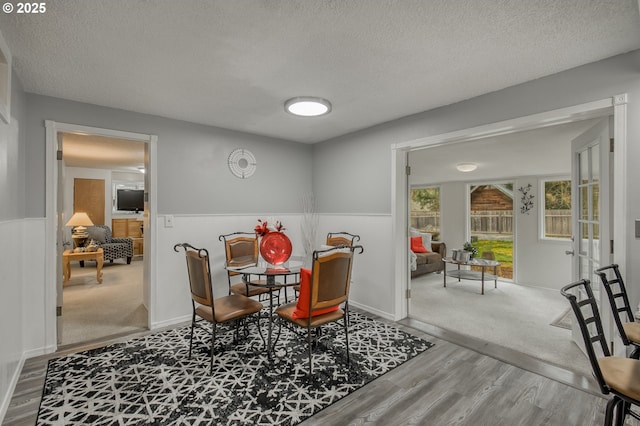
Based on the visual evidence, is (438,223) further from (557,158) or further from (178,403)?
(178,403)

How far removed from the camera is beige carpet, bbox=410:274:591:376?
2.81 meters

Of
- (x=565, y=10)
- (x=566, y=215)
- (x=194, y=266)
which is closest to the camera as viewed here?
(x=565, y=10)

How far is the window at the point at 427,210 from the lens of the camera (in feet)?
24.8

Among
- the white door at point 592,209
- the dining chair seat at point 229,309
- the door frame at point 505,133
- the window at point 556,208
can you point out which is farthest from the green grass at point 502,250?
the dining chair seat at point 229,309

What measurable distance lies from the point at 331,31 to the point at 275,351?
255cm

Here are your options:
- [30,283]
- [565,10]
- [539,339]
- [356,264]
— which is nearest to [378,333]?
[356,264]

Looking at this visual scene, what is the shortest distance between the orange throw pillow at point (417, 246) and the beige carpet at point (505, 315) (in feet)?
2.48

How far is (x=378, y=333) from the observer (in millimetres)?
3096

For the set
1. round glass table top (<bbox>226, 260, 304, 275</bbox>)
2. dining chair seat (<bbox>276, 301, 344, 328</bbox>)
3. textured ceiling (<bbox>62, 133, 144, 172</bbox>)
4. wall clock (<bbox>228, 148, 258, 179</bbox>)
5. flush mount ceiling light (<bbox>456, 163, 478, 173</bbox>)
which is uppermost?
textured ceiling (<bbox>62, 133, 144, 172</bbox>)

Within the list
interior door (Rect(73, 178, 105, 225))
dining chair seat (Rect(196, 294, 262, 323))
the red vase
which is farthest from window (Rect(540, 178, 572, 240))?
interior door (Rect(73, 178, 105, 225))

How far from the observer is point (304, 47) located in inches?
77.0

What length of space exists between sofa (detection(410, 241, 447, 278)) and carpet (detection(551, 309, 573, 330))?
2159 mm

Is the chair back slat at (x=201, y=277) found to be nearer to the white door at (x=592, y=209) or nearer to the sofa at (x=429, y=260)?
the white door at (x=592, y=209)

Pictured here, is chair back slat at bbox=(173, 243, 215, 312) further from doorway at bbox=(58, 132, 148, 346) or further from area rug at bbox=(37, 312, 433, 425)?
doorway at bbox=(58, 132, 148, 346)
